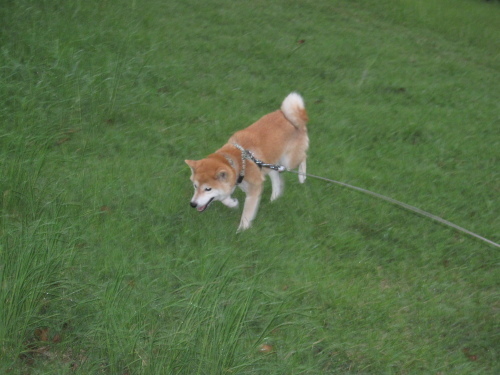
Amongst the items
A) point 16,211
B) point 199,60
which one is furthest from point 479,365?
point 199,60

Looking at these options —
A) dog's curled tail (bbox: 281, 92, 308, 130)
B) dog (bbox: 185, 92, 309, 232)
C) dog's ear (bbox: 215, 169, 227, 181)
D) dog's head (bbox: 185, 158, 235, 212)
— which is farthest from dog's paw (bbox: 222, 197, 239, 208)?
dog's curled tail (bbox: 281, 92, 308, 130)

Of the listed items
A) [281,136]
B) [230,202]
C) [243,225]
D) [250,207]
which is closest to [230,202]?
[230,202]

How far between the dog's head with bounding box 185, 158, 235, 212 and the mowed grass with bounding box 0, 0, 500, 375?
0.23 metres

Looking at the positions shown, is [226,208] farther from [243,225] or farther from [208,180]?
[208,180]

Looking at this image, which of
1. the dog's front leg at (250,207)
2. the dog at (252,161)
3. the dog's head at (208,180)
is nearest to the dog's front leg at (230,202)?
the dog at (252,161)

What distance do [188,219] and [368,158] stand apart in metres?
2.80

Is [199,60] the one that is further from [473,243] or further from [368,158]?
[473,243]

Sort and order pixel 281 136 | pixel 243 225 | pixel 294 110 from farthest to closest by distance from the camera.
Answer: pixel 294 110, pixel 281 136, pixel 243 225

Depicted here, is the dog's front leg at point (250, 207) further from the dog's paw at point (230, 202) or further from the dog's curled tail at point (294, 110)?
the dog's curled tail at point (294, 110)

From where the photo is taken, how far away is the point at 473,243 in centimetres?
591

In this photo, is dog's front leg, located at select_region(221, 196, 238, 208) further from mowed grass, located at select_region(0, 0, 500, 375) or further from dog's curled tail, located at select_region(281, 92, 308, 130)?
dog's curled tail, located at select_region(281, 92, 308, 130)

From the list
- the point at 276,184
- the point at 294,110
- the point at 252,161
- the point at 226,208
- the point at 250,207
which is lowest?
the point at 226,208

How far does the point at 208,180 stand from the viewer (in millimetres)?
5461

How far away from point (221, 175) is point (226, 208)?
0.72 m
